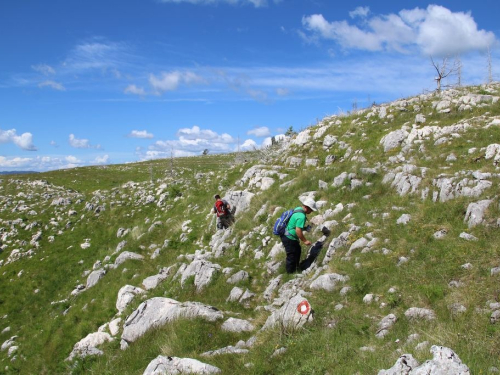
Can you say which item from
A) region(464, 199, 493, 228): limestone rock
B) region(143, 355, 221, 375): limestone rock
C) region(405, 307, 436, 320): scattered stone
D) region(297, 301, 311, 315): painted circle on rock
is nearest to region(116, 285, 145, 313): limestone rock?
region(143, 355, 221, 375): limestone rock

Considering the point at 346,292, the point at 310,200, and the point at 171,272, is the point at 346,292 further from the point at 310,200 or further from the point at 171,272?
the point at 171,272

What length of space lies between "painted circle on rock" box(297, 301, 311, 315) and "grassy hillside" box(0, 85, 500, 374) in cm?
33

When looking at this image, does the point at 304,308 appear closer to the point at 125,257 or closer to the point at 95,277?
the point at 125,257

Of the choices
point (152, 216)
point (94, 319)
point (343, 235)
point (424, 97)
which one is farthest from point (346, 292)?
point (152, 216)

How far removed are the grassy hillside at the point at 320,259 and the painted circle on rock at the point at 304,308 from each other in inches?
13.0

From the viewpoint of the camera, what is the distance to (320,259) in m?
11.8

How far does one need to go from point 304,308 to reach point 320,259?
3.60m

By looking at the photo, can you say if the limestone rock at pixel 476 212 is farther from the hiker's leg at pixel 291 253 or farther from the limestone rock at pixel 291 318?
the limestone rock at pixel 291 318

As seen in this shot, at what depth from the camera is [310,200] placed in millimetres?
15539

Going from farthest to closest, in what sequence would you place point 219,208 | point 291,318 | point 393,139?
point 219,208
point 393,139
point 291,318

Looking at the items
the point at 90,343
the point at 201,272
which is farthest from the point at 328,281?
the point at 90,343

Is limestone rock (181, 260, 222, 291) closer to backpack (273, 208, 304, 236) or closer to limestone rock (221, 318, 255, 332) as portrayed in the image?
backpack (273, 208, 304, 236)

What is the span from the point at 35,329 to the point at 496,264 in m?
19.9

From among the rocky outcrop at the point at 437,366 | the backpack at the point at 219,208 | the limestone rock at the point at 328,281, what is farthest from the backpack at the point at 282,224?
the rocky outcrop at the point at 437,366
